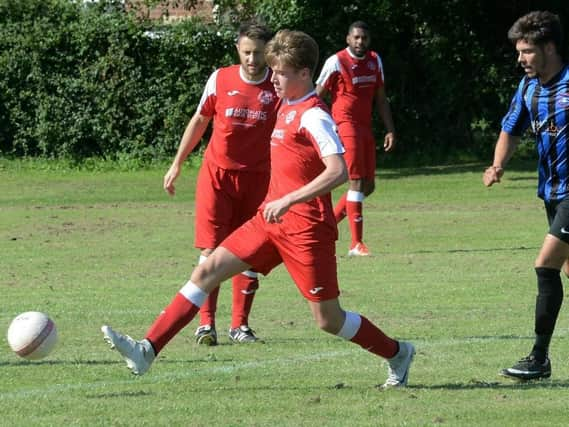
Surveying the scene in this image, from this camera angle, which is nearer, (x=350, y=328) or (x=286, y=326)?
(x=350, y=328)

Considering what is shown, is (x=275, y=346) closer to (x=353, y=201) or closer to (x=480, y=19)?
(x=353, y=201)

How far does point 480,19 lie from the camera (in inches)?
1072

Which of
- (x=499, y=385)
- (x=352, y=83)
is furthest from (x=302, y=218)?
(x=352, y=83)

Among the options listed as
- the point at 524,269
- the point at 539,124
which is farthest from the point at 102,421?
the point at 524,269

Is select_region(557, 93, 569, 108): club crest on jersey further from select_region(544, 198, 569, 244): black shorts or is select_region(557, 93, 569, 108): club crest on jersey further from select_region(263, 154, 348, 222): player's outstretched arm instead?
select_region(263, 154, 348, 222): player's outstretched arm

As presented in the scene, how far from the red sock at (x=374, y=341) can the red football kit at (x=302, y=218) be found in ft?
0.90

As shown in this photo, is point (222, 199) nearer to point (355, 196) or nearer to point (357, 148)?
point (357, 148)

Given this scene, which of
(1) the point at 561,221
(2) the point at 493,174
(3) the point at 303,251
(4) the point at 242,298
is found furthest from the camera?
(4) the point at 242,298

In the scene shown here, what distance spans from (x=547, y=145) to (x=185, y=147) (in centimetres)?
259

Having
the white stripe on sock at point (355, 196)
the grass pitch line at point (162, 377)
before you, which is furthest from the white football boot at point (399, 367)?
the white stripe on sock at point (355, 196)

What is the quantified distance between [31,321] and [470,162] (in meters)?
20.8

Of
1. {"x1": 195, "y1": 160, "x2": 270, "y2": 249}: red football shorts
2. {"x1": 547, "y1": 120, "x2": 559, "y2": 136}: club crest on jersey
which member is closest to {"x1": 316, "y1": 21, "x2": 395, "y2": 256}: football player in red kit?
{"x1": 195, "y1": 160, "x2": 270, "y2": 249}: red football shorts

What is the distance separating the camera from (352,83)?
1423 centimetres

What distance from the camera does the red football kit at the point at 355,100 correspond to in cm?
1406
